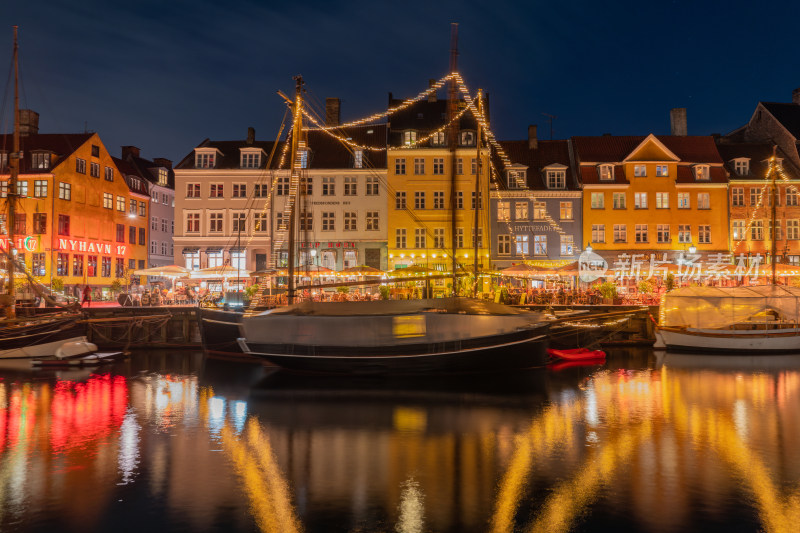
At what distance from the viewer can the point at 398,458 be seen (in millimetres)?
13000

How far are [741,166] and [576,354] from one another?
32.8 meters

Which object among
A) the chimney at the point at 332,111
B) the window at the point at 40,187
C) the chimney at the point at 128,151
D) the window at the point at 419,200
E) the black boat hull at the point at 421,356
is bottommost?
the black boat hull at the point at 421,356

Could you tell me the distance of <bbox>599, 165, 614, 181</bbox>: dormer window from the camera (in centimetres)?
5050

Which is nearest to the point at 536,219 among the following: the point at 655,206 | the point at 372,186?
the point at 655,206

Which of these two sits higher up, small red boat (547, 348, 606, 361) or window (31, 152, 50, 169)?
window (31, 152, 50, 169)

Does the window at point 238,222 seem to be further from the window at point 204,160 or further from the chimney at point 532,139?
the chimney at point 532,139

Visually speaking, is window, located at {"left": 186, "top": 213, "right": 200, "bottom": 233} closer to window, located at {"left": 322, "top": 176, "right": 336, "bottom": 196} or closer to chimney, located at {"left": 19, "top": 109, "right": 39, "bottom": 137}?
window, located at {"left": 322, "top": 176, "right": 336, "bottom": 196}

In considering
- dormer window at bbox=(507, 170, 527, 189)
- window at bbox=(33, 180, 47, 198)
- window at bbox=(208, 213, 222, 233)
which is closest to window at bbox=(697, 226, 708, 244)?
dormer window at bbox=(507, 170, 527, 189)

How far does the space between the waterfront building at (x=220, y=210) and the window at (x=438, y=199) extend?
13617 millimetres

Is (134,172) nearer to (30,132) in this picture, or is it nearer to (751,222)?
(30,132)

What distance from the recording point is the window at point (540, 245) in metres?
50.2

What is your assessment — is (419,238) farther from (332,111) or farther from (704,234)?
(704,234)

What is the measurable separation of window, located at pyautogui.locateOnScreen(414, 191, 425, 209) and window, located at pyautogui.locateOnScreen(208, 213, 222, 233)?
53.9ft

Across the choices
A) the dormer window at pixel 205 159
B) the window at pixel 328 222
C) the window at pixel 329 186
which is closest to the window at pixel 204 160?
the dormer window at pixel 205 159
